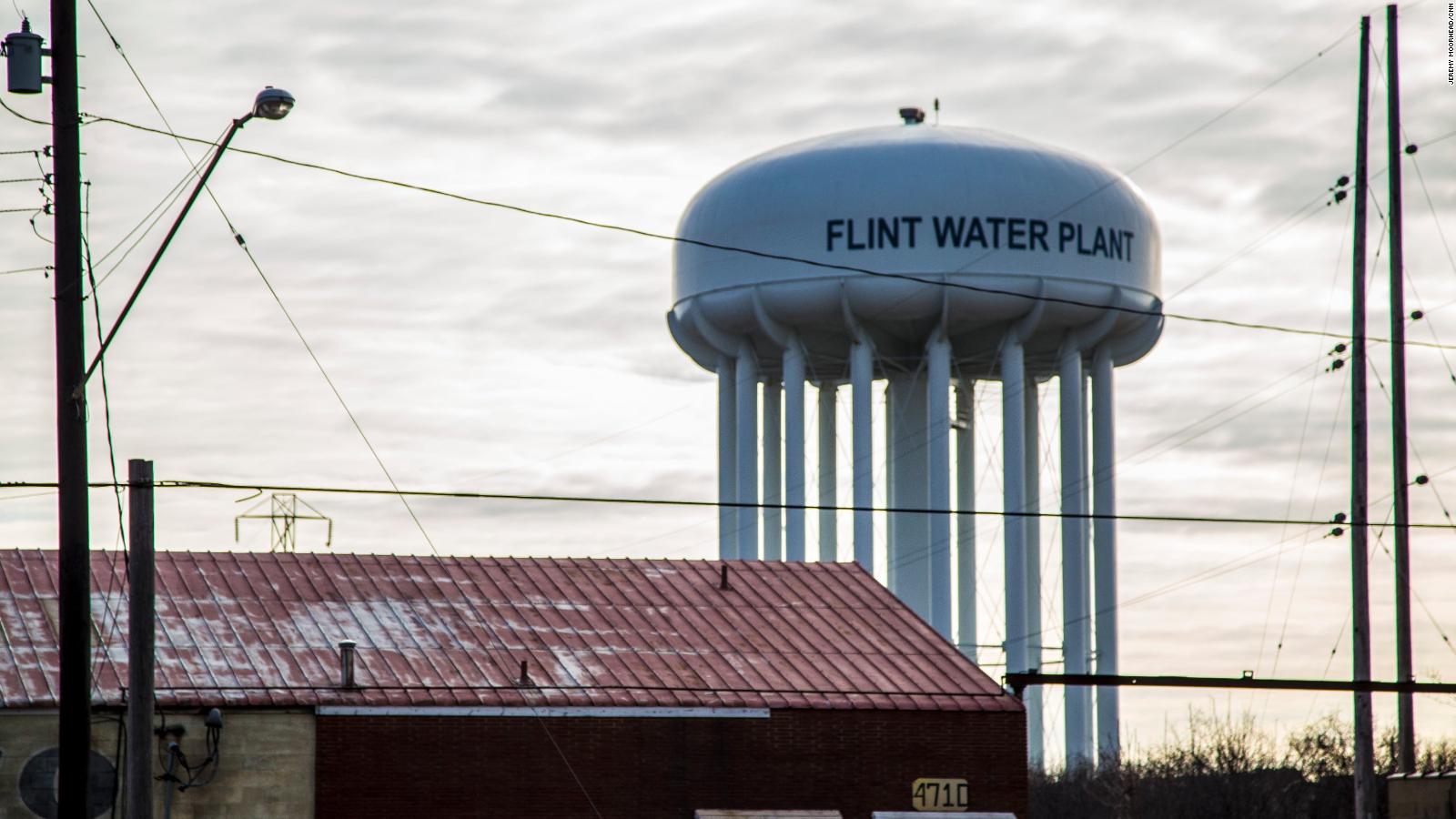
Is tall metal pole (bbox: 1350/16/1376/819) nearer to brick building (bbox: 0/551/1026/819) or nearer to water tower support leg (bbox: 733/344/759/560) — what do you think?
brick building (bbox: 0/551/1026/819)

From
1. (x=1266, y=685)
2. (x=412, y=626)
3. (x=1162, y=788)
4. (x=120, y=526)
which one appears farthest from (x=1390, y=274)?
(x=1162, y=788)

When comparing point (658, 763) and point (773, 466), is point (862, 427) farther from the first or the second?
point (658, 763)

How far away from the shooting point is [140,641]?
813 inches

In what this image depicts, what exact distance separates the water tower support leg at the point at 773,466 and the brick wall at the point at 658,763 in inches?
590

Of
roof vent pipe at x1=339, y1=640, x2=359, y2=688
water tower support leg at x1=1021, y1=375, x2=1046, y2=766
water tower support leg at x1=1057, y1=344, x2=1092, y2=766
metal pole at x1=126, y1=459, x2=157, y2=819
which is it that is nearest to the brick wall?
roof vent pipe at x1=339, y1=640, x2=359, y2=688

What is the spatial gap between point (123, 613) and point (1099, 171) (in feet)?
74.7

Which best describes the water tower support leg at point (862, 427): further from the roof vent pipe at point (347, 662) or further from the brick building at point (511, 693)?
the roof vent pipe at point (347, 662)

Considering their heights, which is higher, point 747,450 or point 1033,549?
point 747,450

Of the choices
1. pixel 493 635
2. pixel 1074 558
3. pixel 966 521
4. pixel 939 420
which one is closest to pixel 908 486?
pixel 966 521

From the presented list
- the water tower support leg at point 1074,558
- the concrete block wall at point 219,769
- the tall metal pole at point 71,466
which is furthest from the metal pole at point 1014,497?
the tall metal pole at point 71,466

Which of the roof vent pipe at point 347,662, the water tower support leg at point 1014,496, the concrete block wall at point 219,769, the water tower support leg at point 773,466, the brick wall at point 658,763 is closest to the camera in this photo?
the concrete block wall at point 219,769

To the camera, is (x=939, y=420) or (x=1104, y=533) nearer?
(x=939, y=420)

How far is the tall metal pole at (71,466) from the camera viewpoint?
65.9 ft

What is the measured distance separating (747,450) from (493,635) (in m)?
15.6
